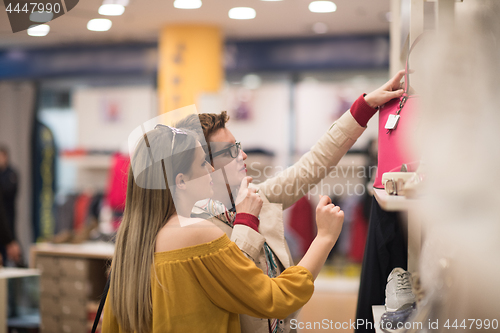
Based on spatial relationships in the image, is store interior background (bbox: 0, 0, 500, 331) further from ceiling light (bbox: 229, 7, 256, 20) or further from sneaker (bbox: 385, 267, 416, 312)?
sneaker (bbox: 385, 267, 416, 312)

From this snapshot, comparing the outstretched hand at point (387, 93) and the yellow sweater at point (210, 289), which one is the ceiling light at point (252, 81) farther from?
the yellow sweater at point (210, 289)

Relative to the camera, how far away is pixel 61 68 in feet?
19.0

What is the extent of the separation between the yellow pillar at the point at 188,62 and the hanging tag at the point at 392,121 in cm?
344

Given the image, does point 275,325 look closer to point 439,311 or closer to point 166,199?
point 166,199

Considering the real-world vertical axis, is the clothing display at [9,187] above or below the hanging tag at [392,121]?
below

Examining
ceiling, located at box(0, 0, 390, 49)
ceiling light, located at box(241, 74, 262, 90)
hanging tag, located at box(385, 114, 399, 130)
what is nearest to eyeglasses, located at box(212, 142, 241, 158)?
hanging tag, located at box(385, 114, 399, 130)

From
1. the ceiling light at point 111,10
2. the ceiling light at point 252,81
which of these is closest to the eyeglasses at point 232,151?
the ceiling light at point 111,10

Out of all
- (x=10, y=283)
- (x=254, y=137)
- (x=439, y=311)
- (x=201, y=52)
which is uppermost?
(x=201, y=52)

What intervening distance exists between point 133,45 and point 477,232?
5.44 meters

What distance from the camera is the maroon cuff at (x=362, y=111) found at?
4.71 feet

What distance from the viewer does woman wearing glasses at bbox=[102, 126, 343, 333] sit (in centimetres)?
109

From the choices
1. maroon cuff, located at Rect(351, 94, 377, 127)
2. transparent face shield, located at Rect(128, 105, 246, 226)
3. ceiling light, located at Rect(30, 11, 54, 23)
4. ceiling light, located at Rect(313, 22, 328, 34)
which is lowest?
transparent face shield, located at Rect(128, 105, 246, 226)

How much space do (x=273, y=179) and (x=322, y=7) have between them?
3.04 metres

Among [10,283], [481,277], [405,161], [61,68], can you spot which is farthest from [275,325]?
[61,68]
